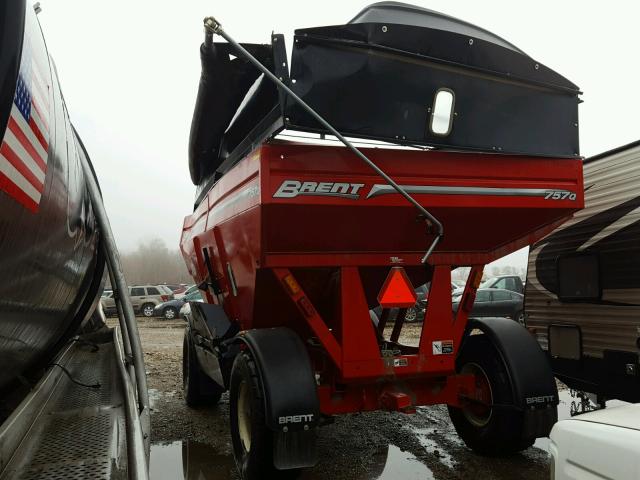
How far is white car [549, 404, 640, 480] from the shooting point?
1774 millimetres

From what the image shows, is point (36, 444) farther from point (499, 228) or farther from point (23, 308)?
point (499, 228)

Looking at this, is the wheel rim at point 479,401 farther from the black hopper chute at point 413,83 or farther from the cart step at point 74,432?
the cart step at point 74,432

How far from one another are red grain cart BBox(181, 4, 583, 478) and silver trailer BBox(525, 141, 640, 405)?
0.78 m

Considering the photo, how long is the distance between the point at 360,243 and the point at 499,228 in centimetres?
115

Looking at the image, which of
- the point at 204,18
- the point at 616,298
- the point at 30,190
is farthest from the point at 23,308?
the point at 616,298

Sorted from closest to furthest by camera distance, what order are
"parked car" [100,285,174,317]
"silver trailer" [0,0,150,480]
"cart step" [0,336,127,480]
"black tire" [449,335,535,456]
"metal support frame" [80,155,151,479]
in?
"silver trailer" [0,0,150,480], "cart step" [0,336,127,480], "metal support frame" [80,155,151,479], "black tire" [449,335,535,456], "parked car" [100,285,174,317]

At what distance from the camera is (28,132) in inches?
Answer: 72.2

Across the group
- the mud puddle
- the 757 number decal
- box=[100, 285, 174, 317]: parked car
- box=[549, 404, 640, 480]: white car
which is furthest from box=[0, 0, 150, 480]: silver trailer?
box=[100, 285, 174, 317]: parked car

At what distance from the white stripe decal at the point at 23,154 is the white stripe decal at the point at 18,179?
0.17 ft

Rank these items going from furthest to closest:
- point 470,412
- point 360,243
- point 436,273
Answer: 1. point 470,412
2. point 436,273
3. point 360,243

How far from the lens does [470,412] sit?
4.80 m

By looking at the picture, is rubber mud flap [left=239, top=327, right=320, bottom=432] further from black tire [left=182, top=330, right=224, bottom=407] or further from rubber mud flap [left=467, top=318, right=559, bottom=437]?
black tire [left=182, top=330, right=224, bottom=407]

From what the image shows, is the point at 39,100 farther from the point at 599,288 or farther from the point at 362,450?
the point at 599,288

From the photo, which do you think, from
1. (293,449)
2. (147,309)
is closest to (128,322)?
(293,449)
